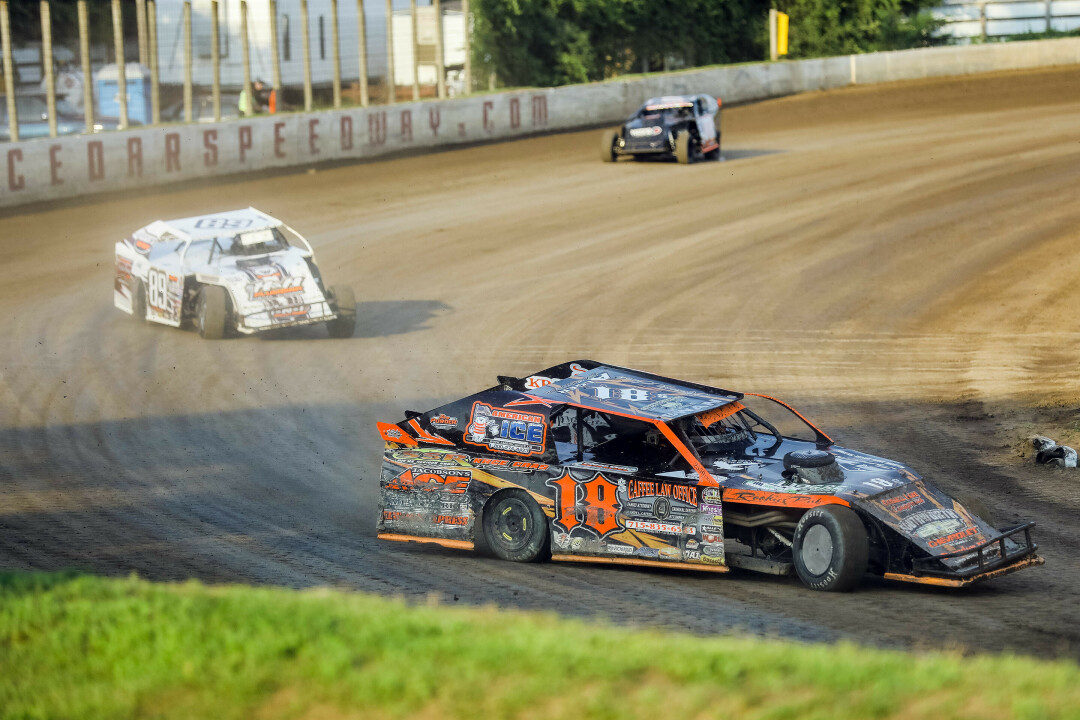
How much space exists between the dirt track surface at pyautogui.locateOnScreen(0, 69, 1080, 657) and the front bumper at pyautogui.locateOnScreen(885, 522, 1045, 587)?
0.51 ft

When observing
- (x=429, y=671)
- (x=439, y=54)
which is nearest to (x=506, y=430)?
(x=429, y=671)

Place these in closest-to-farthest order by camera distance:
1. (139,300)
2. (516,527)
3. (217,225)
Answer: (516,527)
(217,225)
(139,300)

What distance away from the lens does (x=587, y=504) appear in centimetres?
970

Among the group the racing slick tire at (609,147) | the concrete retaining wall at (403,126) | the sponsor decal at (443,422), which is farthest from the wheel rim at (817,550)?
the racing slick tire at (609,147)

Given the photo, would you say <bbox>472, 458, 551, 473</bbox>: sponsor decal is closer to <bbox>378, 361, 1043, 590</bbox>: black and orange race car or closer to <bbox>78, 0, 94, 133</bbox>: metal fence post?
<bbox>378, 361, 1043, 590</bbox>: black and orange race car

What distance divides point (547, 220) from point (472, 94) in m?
10.5

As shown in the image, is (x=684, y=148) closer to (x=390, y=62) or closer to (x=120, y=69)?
(x=390, y=62)

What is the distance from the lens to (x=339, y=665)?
17.8 ft

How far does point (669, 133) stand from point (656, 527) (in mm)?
22805

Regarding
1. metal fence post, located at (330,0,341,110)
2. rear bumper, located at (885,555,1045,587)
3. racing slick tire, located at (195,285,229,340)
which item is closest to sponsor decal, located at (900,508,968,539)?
rear bumper, located at (885,555,1045,587)

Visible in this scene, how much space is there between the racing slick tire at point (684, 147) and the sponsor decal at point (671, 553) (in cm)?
2274

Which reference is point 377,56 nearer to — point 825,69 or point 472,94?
point 472,94

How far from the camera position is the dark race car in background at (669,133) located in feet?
102

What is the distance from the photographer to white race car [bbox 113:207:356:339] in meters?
17.8
